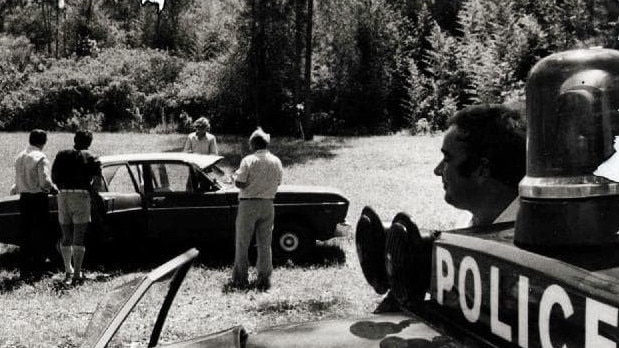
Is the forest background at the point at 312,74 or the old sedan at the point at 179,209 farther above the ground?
the forest background at the point at 312,74

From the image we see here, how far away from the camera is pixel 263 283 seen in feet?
26.2

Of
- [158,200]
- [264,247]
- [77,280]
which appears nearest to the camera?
[264,247]

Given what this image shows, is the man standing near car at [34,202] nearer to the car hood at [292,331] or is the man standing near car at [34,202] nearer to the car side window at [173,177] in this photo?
the car side window at [173,177]

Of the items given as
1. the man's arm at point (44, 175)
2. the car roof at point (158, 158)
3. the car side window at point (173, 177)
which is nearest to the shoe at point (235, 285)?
the car side window at point (173, 177)

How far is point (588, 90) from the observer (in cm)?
160

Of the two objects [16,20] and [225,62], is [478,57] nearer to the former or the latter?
[225,62]

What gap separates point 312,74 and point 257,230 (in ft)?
85.8

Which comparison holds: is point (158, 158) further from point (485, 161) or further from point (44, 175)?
point (485, 161)

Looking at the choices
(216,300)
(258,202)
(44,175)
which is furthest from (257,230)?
(44,175)

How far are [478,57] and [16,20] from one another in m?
37.2

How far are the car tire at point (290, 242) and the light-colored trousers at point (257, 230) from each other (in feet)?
4.53

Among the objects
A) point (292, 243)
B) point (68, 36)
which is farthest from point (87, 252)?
point (68, 36)

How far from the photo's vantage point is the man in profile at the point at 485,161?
9.53 feet

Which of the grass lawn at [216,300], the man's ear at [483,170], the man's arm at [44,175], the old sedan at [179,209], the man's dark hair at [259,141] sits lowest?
the grass lawn at [216,300]
